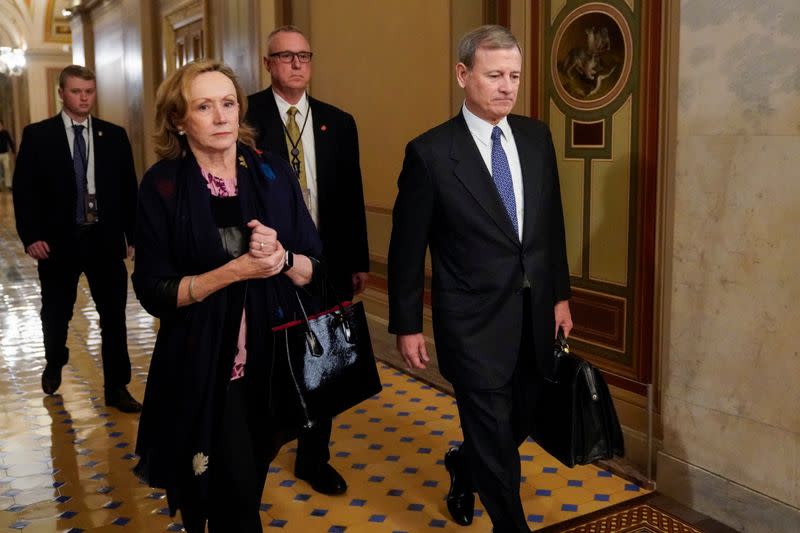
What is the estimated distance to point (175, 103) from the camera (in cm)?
265

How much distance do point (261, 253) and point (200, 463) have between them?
2.07 ft

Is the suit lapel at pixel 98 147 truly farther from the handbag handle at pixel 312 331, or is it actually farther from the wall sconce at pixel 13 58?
the wall sconce at pixel 13 58

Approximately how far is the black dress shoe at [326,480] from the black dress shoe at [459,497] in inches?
22.2

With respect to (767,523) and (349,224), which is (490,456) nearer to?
(767,523)

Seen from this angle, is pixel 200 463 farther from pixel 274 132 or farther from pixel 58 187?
pixel 58 187

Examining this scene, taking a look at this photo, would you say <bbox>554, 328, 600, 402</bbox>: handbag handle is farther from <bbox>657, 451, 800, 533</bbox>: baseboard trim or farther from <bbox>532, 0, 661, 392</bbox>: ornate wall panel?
<bbox>532, 0, 661, 392</bbox>: ornate wall panel

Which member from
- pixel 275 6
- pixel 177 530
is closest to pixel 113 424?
pixel 177 530

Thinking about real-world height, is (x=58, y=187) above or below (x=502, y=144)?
below

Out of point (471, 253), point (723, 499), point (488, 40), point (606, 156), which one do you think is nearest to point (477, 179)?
point (471, 253)

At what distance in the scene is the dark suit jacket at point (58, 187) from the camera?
15.9 feet

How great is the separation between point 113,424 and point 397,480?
68.8 inches

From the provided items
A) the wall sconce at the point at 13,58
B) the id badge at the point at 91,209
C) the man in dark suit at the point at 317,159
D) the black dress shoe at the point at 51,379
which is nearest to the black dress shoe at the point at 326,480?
the man in dark suit at the point at 317,159

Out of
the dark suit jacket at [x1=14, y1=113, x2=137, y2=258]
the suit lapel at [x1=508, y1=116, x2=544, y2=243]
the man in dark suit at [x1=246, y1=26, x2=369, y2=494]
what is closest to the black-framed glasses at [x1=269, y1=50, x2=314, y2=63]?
the man in dark suit at [x1=246, y1=26, x2=369, y2=494]

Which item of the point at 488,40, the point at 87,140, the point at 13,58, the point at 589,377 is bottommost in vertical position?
the point at 589,377
